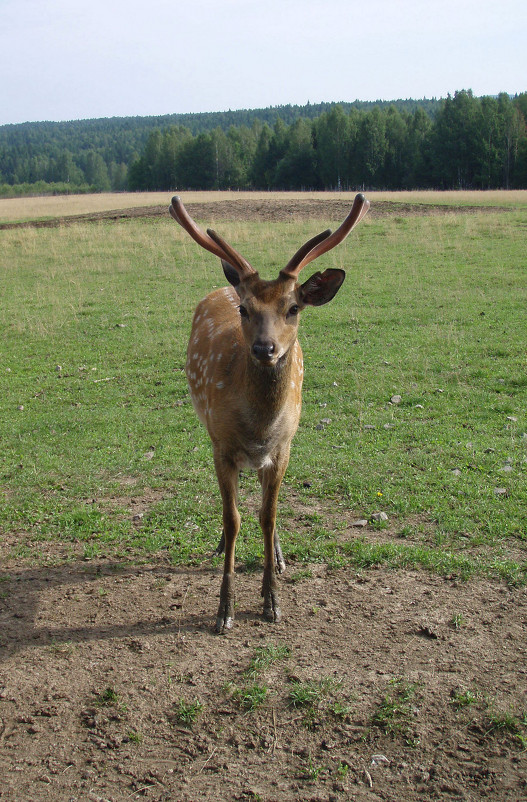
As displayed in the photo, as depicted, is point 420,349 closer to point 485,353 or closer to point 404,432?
point 485,353

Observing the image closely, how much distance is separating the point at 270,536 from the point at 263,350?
1401 mm

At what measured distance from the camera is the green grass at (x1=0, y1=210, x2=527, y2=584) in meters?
5.30

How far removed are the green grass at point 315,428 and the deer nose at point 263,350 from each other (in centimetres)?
189

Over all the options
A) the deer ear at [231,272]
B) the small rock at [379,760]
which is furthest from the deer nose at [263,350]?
the small rock at [379,760]

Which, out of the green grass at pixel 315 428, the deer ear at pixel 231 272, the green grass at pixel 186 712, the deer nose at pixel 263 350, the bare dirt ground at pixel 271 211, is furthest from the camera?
the bare dirt ground at pixel 271 211

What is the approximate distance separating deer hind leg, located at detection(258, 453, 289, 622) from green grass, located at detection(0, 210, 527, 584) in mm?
593

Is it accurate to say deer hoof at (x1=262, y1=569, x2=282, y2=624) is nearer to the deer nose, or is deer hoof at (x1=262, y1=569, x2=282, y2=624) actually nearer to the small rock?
the small rock

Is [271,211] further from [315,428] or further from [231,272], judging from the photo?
[231,272]

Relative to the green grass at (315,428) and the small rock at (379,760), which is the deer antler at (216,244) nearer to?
the green grass at (315,428)

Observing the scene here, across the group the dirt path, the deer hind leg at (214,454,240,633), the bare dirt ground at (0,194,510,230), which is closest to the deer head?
the deer hind leg at (214,454,240,633)

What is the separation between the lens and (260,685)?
3.68m

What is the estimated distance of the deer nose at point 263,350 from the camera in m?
3.69

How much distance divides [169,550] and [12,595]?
3.78 feet

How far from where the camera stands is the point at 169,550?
5211mm
